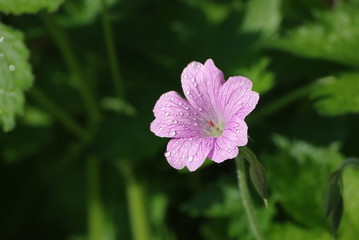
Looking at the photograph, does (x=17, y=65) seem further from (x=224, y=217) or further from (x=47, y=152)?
(x=47, y=152)

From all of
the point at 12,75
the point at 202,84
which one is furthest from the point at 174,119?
the point at 12,75

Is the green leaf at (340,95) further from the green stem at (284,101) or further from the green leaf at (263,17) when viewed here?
the green leaf at (263,17)

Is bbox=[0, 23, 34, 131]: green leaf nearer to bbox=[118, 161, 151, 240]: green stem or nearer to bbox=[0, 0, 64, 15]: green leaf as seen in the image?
bbox=[0, 0, 64, 15]: green leaf

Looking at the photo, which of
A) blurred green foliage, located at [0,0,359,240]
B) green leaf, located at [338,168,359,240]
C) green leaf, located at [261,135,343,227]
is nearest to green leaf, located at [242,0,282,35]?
blurred green foliage, located at [0,0,359,240]

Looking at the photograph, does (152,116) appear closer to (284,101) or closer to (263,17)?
(284,101)

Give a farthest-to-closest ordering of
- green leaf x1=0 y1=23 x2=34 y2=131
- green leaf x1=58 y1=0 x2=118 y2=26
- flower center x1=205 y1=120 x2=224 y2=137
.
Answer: green leaf x1=58 y1=0 x2=118 y2=26
green leaf x1=0 y1=23 x2=34 y2=131
flower center x1=205 y1=120 x2=224 y2=137

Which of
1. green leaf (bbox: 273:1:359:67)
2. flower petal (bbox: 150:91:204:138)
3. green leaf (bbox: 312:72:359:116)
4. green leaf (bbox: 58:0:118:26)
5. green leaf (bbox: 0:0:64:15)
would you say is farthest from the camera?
green leaf (bbox: 58:0:118:26)
